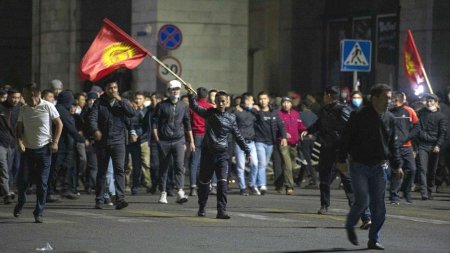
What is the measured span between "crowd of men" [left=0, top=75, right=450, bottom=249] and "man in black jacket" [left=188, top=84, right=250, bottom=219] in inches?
0.5

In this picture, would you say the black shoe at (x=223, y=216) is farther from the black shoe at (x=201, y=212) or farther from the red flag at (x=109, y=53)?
the red flag at (x=109, y=53)

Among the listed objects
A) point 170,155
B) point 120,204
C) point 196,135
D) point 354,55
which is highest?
point 354,55

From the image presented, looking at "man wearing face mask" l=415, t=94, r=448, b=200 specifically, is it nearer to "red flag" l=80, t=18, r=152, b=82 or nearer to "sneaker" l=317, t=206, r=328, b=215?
"sneaker" l=317, t=206, r=328, b=215

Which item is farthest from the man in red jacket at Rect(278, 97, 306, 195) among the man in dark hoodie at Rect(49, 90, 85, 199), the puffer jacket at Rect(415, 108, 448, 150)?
the man in dark hoodie at Rect(49, 90, 85, 199)

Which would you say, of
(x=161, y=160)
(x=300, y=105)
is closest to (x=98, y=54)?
(x=161, y=160)

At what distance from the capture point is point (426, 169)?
22.7m

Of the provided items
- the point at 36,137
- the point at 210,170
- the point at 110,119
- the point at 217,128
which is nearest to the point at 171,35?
the point at 110,119

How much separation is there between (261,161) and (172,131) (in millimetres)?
3100

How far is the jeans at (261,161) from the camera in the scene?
23.8 m

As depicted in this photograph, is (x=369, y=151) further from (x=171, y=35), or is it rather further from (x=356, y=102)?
(x=171, y=35)

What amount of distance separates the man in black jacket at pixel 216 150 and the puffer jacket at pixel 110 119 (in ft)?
3.75

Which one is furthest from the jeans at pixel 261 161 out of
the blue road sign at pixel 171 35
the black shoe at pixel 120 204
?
the blue road sign at pixel 171 35

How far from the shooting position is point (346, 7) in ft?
119

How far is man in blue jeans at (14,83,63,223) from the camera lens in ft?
56.1
